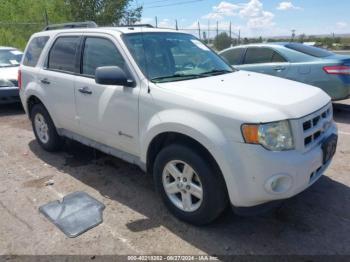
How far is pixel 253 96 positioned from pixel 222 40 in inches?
922

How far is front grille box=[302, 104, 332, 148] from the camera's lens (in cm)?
293

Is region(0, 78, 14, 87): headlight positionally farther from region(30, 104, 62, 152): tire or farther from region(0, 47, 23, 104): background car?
region(30, 104, 62, 152): tire

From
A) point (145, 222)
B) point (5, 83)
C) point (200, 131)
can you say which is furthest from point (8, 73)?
point (200, 131)

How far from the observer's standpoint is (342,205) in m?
3.64

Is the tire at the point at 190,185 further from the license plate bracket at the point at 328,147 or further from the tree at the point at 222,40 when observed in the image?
the tree at the point at 222,40

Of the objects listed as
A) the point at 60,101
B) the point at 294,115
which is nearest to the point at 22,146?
the point at 60,101

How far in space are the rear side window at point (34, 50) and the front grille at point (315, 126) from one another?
3851 millimetres

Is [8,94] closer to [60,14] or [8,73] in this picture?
[8,73]

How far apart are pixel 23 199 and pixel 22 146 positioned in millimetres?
2211

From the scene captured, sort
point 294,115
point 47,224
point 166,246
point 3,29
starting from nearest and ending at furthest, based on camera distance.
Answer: point 294,115 → point 166,246 → point 47,224 → point 3,29

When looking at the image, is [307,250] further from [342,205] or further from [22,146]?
[22,146]

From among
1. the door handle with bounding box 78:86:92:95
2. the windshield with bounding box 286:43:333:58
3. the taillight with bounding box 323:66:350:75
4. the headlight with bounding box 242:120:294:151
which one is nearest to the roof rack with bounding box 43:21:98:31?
the door handle with bounding box 78:86:92:95

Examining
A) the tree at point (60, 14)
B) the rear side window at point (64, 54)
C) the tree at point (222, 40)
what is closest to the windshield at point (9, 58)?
the rear side window at point (64, 54)

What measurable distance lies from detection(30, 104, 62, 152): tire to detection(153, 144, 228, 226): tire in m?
2.38
